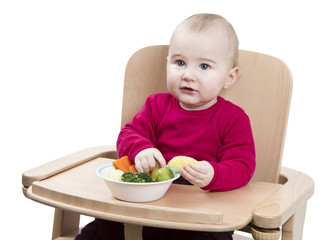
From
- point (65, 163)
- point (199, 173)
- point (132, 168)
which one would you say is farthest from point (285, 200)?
point (65, 163)

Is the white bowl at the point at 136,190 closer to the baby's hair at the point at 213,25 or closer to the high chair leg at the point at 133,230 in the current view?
the high chair leg at the point at 133,230

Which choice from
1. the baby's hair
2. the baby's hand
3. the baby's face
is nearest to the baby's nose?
the baby's face

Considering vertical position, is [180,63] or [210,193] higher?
[180,63]

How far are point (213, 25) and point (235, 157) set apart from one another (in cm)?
46

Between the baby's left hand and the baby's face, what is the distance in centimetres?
28

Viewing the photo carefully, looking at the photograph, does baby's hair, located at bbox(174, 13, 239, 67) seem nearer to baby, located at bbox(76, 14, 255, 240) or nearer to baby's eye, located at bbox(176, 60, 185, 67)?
baby, located at bbox(76, 14, 255, 240)

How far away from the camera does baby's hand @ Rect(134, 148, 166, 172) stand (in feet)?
7.57

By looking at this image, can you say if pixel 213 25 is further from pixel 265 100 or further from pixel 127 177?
pixel 127 177

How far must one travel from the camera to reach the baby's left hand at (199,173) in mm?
2240

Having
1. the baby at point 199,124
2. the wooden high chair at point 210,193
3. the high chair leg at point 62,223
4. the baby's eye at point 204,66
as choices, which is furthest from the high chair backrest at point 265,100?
the high chair leg at point 62,223

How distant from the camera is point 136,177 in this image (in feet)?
7.18

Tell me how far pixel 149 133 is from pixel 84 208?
1.61ft

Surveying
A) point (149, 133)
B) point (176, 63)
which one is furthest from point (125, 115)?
point (176, 63)

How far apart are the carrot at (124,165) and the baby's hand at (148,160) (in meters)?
0.03
